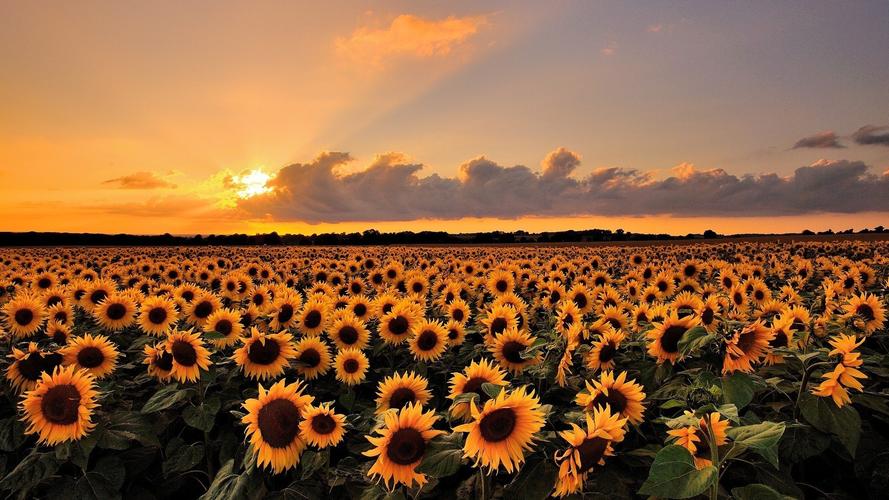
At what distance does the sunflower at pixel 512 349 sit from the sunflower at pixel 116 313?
603cm

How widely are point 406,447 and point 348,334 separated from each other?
3.93 meters

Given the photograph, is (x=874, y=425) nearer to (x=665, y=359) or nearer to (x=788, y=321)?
(x=788, y=321)

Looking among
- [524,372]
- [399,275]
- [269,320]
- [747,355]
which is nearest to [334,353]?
[269,320]

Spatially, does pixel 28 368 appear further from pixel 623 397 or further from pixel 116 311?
pixel 623 397

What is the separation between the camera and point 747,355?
347 cm

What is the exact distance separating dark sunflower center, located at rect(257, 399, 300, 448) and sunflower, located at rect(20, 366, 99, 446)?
1.54 m

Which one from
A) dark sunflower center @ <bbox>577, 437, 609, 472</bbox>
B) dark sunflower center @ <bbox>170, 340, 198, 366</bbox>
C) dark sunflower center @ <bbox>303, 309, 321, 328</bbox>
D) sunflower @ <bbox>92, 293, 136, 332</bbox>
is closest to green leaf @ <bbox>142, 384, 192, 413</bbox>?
dark sunflower center @ <bbox>170, 340, 198, 366</bbox>

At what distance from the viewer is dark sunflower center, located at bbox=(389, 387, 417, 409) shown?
3871 mm

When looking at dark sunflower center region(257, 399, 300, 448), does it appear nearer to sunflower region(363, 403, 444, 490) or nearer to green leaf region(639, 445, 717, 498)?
sunflower region(363, 403, 444, 490)

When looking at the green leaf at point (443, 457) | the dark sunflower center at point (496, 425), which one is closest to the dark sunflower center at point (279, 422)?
the green leaf at point (443, 457)

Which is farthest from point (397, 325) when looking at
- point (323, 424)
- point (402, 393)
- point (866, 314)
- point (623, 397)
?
point (866, 314)

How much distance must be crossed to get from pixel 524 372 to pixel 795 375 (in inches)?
91.0

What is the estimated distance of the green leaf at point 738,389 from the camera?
119 inches

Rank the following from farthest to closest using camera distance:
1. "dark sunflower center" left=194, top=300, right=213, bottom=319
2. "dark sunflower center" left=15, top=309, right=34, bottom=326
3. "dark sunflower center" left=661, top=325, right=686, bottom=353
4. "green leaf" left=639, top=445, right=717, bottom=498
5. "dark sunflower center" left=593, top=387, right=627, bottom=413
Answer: "dark sunflower center" left=194, top=300, right=213, bottom=319
"dark sunflower center" left=15, top=309, right=34, bottom=326
"dark sunflower center" left=661, top=325, right=686, bottom=353
"dark sunflower center" left=593, top=387, right=627, bottom=413
"green leaf" left=639, top=445, right=717, bottom=498
